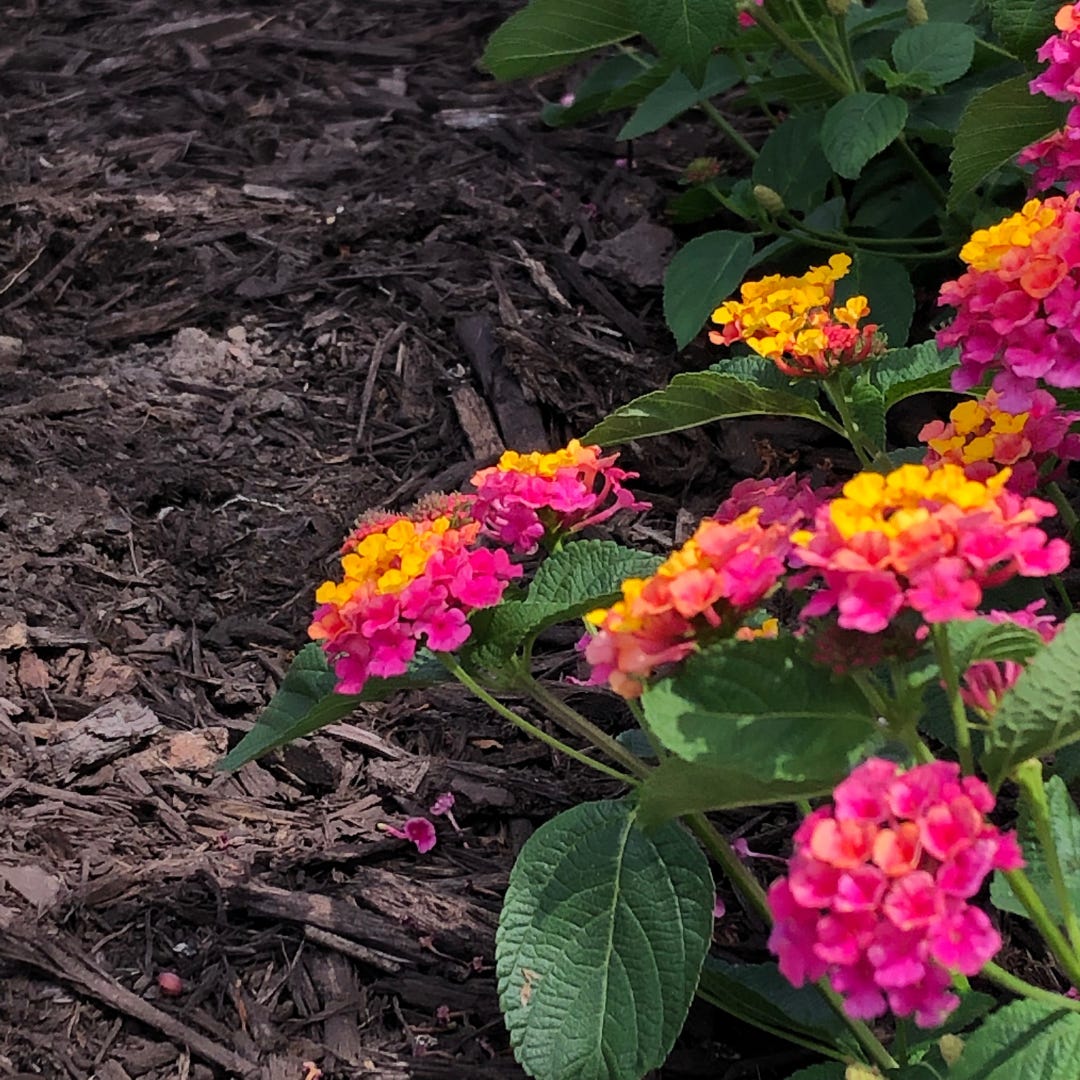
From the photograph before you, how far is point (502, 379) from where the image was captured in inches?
96.0

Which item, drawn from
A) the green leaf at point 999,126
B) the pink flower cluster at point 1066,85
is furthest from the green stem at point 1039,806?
the green leaf at point 999,126

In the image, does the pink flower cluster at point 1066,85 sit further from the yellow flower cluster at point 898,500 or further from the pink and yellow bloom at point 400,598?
the pink and yellow bloom at point 400,598

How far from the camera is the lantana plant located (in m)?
0.88

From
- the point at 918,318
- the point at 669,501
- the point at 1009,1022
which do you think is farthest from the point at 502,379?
the point at 1009,1022

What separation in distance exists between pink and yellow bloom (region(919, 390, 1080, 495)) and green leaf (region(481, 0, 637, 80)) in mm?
1279

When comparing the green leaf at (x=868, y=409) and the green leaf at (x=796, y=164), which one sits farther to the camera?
the green leaf at (x=796, y=164)

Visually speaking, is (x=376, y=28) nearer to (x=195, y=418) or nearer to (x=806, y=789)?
(x=195, y=418)

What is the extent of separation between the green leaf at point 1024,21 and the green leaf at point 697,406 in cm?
69

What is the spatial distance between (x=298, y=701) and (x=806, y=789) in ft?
2.07

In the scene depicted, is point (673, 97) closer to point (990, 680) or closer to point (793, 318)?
point (793, 318)

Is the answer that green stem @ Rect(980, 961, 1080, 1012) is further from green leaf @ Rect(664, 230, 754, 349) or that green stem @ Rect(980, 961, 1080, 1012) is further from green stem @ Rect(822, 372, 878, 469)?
green leaf @ Rect(664, 230, 754, 349)

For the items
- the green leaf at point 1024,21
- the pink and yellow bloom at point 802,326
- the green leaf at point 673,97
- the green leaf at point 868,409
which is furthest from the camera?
the green leaf at point 673,97

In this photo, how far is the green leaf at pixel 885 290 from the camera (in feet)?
7.33

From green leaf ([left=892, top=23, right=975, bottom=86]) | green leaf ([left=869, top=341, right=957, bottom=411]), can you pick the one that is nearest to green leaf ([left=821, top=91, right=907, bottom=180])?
green leaf ([left=892, top=23, right=975, bottom=86])
